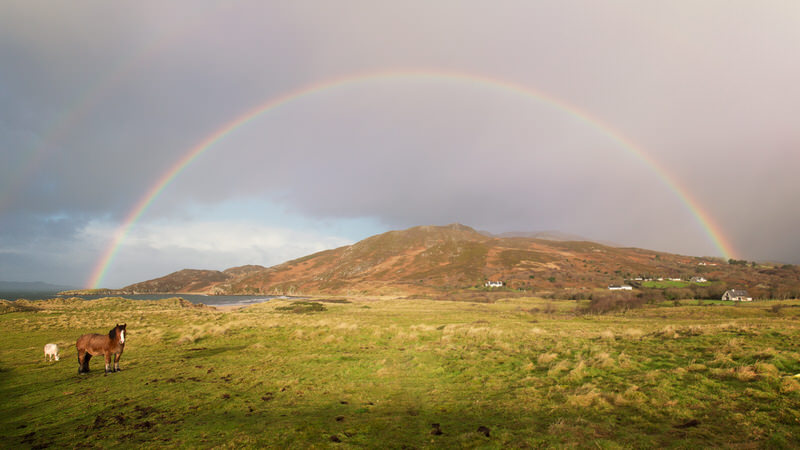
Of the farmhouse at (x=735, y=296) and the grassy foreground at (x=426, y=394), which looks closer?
the grassy foreground at (x=426, y=394)

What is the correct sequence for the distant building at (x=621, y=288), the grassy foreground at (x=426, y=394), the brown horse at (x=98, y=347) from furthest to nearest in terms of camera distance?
the distant building at (x=621, y=288), the brown horse at (x=98, y=347), the grassy foreground at (x=426, y=394)

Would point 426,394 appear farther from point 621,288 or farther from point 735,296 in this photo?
point 621,288

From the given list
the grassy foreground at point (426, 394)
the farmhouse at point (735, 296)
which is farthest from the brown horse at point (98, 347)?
the farmhouse at point (735, 296)

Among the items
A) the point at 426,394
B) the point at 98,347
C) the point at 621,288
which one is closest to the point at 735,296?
the point at 621,288

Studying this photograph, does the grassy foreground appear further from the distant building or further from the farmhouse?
the distant building

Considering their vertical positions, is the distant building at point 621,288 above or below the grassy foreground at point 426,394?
below

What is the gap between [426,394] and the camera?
1337 cm

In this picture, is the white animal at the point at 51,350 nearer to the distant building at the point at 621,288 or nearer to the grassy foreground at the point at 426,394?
the grassy foreground at the point at 426,394

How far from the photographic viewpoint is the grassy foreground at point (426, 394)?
345 inches

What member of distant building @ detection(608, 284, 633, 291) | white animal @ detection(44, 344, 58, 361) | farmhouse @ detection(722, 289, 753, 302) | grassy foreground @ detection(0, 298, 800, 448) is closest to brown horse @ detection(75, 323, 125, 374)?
grassy foreground @ detection(0, 298, 800, 448)

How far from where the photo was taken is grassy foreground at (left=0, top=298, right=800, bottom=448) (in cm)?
876

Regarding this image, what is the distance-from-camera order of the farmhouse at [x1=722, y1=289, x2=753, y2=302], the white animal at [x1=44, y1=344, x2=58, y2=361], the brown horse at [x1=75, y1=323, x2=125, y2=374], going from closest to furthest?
the brown horse at [x1=75, y1=323, x2=125, y2=374]
the white animal at [x1=44, y1=344, x2=58, y2=361]
the farmhouse at [x1=722, y1=289, x2=753, y2=302]

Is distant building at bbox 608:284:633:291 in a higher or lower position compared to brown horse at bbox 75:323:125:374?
lower

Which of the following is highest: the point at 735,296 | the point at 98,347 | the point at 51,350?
the point at 98,347
